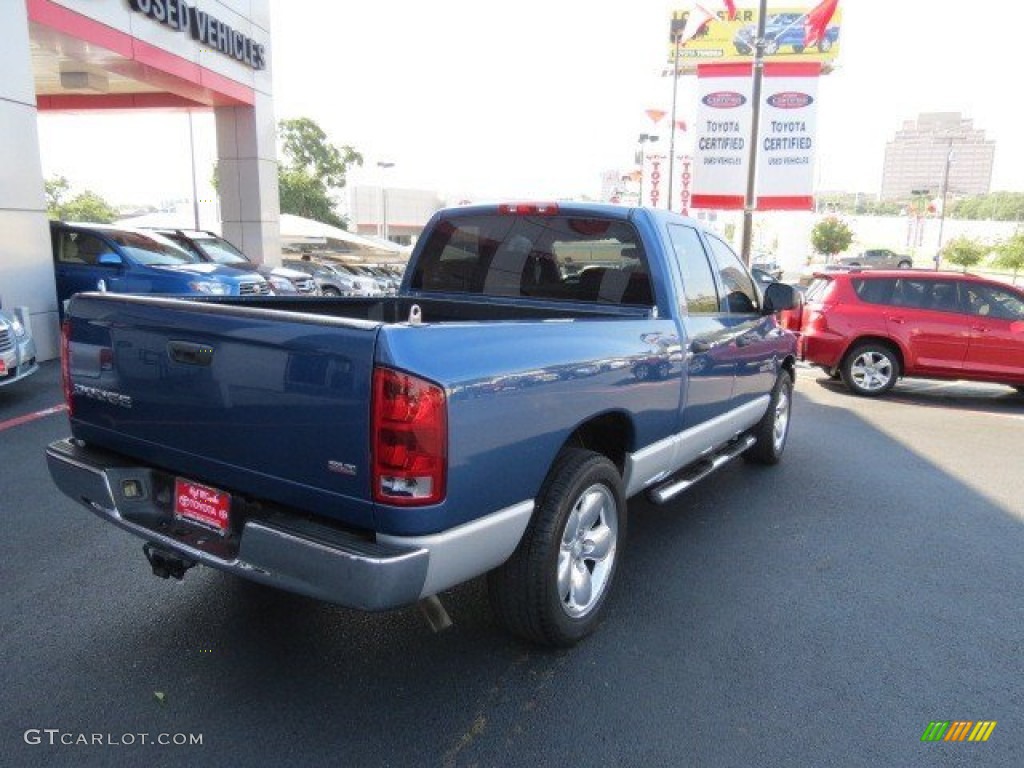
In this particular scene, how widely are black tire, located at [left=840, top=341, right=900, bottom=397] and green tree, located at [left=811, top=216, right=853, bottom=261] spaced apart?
2497 inches

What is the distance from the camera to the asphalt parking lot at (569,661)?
259 cm

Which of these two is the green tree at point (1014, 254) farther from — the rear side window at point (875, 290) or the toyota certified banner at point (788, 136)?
the rear side window at point (875, 290)

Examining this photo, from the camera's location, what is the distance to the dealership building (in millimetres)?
9961

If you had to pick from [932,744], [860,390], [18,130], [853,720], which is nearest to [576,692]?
[853,720]

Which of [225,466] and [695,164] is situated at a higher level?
[695,164]

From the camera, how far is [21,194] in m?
10.1

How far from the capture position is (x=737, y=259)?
5.26m

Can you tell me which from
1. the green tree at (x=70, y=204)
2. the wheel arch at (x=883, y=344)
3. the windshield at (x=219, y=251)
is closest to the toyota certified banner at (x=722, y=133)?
the wheel arch at (x=883, y=344)

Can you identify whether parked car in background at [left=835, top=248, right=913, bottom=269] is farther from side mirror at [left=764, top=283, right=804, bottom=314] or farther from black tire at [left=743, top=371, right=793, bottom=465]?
side mirror at [left=764, top=283, right=804, bottom=314]

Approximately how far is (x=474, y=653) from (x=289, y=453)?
49.4 inches

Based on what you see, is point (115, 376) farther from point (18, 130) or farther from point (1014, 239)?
point (1014, 239)

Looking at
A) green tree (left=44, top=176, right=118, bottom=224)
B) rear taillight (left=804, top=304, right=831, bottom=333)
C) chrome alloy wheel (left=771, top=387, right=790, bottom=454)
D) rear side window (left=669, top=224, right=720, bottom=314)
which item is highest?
green tree (left=44, top=176, right=118, bottom=224)

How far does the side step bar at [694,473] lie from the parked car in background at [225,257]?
28.3 feet

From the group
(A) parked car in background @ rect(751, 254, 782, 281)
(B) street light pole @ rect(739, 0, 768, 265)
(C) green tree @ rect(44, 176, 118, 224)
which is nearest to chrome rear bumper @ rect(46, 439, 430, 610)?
(B) street light pole @ rect(739, 0, 768, 265)
